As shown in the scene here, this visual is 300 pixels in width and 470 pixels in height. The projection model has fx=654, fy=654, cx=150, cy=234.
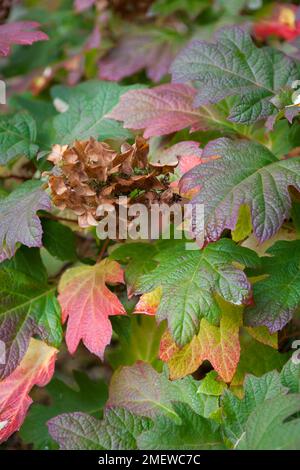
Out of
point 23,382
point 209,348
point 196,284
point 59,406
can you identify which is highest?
point 196,284

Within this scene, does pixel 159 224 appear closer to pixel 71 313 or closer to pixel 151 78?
pixel 71 313

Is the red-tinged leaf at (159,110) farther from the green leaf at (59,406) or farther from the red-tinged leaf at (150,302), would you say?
the green leaf at (59,406)

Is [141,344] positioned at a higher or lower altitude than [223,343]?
lower

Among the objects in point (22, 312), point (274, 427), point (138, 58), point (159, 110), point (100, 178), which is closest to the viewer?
point (274, 427)

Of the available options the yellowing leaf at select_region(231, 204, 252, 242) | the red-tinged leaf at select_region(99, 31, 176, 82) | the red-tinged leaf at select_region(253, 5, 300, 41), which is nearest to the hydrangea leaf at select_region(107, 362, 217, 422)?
the yellowing leaf at select_region(231, 204, 252, 242)

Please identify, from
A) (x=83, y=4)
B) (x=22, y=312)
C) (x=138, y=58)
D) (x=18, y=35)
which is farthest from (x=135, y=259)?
(x=83, y=4)

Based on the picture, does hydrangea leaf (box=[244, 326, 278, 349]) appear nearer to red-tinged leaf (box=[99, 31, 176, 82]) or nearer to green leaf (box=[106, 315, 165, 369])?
green leaf (box=[106, 315, 165, 369])

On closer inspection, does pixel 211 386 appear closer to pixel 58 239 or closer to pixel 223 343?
pixel 223 343
